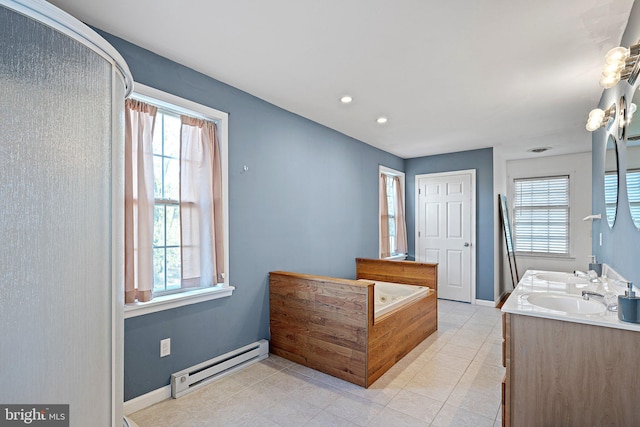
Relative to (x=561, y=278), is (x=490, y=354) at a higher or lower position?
lower

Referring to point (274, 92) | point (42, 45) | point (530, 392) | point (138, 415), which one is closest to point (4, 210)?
point (42, 45)

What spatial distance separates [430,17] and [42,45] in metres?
1.80

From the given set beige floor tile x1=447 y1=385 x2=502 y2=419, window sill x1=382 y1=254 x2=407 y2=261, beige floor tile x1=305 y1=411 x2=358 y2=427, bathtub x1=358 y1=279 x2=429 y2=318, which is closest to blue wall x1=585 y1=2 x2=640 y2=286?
beige floor tile x1=447 y1=385 x2=502 y2=419

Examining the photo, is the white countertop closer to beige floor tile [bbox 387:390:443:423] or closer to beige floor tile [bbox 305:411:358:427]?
beige floor tile [bbox 387:390:443:423]

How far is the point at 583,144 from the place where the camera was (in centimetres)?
464

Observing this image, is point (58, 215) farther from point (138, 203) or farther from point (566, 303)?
point (566, 303)

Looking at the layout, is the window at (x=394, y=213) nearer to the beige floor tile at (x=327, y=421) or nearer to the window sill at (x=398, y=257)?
the window sill at (x=398, y=257)

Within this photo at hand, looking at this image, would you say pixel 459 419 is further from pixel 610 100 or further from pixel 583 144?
pixel 583 144

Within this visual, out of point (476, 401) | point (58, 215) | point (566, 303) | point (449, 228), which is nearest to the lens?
point (58, 215)

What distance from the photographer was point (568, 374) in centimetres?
147

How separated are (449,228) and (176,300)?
4325 mm

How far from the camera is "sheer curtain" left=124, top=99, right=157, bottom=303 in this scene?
6.63 ft

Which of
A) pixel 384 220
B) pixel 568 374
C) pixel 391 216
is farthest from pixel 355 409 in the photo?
pixel 391 216

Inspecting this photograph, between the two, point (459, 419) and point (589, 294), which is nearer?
point (589, 294)
